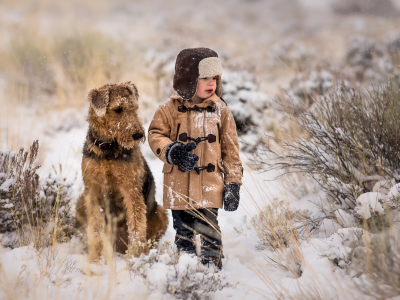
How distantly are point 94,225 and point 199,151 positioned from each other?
140cm

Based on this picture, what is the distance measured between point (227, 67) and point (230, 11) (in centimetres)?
2994

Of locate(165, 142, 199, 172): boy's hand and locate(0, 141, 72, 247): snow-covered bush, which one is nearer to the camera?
locate(165, 142, 199, 172): boy's hand

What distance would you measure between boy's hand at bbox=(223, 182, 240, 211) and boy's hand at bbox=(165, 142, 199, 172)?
0.52 m

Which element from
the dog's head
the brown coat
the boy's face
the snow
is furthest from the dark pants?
the snow

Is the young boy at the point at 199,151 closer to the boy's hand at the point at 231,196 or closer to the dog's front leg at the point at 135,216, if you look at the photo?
the boy's hand at the point at 231,196

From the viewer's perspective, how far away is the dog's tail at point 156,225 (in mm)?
3436

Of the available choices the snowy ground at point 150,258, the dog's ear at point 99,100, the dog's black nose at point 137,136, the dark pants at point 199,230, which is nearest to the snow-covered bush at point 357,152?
the snowy ground at point 150,258

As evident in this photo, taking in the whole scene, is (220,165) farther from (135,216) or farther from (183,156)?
(135,216)

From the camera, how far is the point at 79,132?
22.2ft

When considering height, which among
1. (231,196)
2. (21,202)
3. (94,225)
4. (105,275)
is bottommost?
(105,275)

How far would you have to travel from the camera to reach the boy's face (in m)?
2.92

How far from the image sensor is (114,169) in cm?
299

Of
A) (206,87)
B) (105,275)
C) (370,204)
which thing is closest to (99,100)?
(206,87)

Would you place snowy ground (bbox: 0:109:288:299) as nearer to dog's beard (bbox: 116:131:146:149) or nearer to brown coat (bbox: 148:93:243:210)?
brown coat (bbox: 148:93:243:210)
